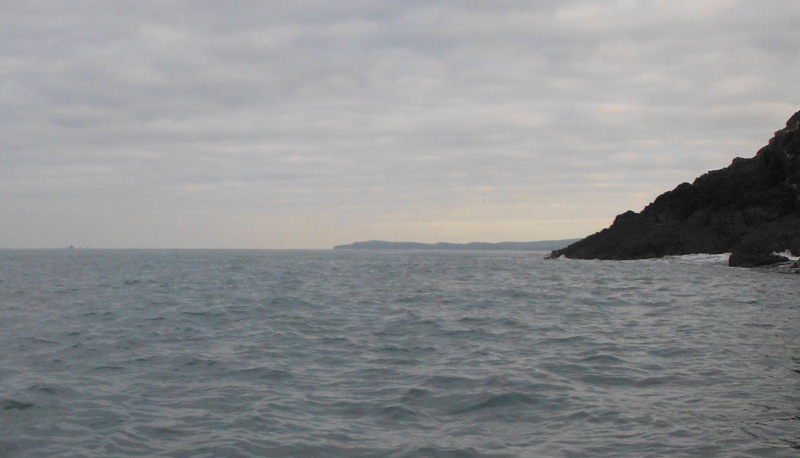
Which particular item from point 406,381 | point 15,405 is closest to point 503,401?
point 406,381

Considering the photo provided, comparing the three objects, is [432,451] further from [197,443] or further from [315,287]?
[315,287]

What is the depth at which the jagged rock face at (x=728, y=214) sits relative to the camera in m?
56.7

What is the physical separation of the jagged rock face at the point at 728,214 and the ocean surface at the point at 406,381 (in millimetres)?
39478

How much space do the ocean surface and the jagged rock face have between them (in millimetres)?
39478

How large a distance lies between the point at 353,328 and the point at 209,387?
23.8ft

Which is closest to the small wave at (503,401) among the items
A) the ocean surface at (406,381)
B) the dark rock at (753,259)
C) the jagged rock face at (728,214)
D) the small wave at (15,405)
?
the ocean surface at (406,381)

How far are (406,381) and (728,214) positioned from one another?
58.8 meters

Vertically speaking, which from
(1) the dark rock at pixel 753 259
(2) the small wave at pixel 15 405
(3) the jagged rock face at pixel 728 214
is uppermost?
(3) the jagged rock face at pixel 728 214

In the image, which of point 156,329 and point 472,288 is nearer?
point 156,329

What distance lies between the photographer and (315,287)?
34.8 m

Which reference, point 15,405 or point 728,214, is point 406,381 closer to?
point 15,405

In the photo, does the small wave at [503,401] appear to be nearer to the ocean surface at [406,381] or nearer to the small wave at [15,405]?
the ocean surface at [406,381]

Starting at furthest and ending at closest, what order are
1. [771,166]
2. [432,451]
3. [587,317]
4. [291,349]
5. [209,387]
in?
1. [771,166]
2. [587,317]
3. [291,349]
4. [209,387]
5. [432,451]

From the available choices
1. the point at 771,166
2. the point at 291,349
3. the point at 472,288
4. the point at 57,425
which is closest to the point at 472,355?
the point at 291,349
